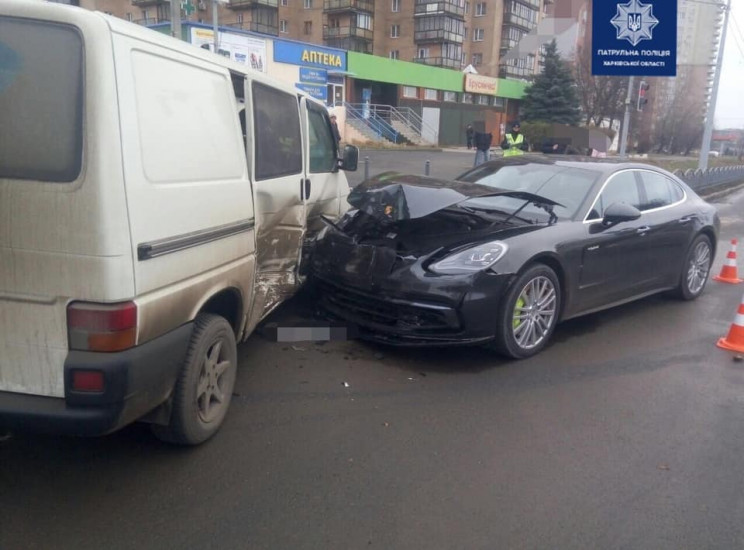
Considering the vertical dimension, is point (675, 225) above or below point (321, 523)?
above

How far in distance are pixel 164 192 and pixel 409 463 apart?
1.88 m

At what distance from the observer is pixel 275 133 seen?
4551 millimetres

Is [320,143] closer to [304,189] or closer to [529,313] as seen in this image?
[304,189]

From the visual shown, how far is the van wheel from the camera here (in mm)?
3076

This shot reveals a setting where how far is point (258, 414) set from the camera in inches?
149

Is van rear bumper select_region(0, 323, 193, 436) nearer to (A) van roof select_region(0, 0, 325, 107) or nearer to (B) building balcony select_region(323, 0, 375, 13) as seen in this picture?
(A) van roof select_region(0, 0, 325, 107)

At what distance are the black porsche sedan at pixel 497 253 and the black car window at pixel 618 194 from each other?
0.04 feet

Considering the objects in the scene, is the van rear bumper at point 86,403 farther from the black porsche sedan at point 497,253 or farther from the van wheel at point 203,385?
the black porsche sedan at point 497,253

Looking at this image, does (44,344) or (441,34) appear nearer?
(44,344)

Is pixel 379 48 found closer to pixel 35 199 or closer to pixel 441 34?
pixel 441 34

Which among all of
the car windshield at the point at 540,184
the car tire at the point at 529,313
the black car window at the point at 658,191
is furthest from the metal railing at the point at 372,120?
the car tire at the point at 529,313

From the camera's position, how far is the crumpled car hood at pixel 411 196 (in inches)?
188

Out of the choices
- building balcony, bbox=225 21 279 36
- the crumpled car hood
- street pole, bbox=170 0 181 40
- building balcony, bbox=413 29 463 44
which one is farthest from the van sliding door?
building balcony, bbox=413 29 463 44

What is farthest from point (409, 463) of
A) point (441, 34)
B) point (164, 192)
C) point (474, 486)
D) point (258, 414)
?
point (441, 34)
